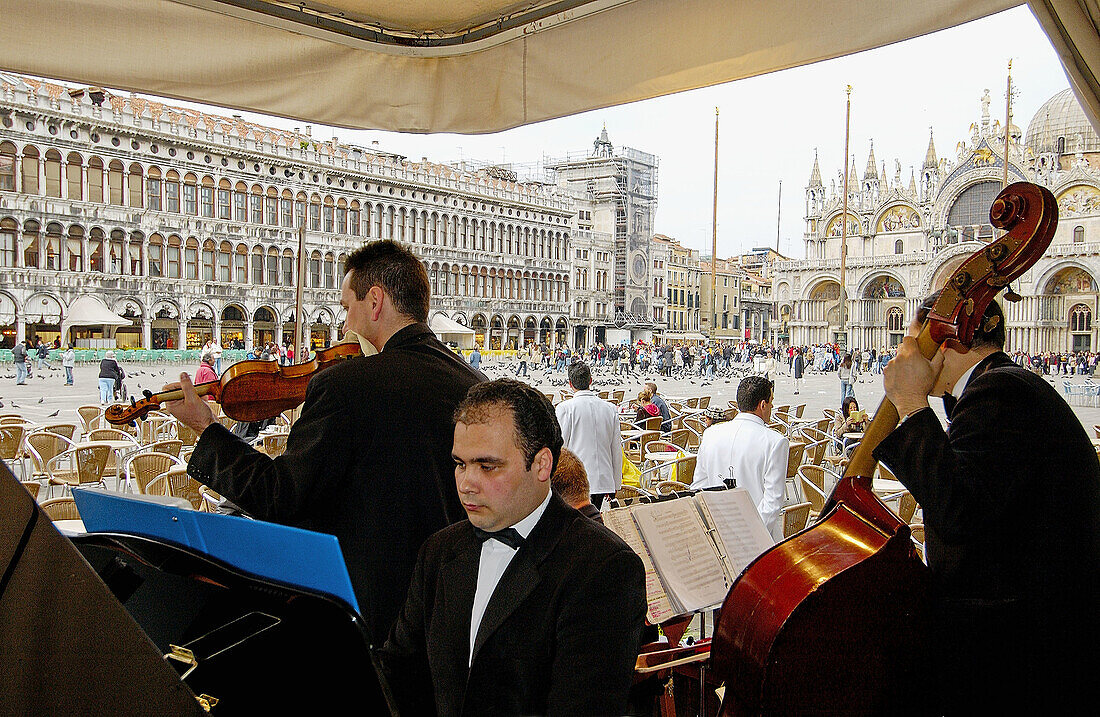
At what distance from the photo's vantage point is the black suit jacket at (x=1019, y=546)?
132 centimetres

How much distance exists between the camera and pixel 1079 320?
3484 centimetres

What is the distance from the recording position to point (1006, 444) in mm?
1332

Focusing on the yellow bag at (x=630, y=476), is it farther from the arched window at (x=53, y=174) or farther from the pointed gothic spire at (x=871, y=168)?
the pointed gothic spire at (x=871, y=168)

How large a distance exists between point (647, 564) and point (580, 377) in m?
3.28

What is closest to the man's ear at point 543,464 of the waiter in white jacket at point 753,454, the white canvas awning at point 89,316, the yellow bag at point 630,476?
the waiter in white jacket at point 753,454

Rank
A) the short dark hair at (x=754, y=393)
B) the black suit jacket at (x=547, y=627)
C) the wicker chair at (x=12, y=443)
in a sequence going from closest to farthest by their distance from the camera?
the black suit jacket at (x=547, y=627)
the short dark hair at (x=754, y=393)
the wicker chair at (x=12, y=443)

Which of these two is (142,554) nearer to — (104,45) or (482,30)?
(104,45)

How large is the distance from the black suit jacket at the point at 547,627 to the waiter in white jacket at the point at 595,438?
10.7 feet

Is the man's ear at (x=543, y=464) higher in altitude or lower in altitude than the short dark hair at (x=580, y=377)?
higher

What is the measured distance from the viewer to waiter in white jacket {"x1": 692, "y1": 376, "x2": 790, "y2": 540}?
148 inches

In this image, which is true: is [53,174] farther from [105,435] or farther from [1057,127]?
[1057,127]

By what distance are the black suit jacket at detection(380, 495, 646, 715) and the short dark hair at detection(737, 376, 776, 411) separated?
2702 millimetres

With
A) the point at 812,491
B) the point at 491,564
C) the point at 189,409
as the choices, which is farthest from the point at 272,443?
the point at 491,564

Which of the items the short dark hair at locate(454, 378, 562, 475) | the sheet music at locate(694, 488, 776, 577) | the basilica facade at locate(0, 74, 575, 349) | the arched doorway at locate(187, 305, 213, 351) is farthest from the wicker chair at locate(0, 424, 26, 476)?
the arched doorway at locate(187, 305, 213, 351)
